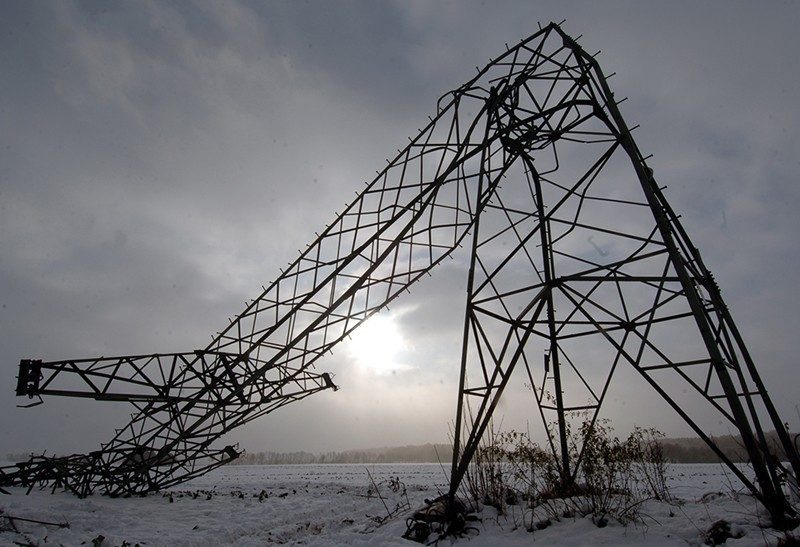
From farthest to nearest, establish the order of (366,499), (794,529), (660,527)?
(366,499)
(660,527)
(794,529)

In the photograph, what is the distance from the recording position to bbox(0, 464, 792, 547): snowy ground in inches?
217

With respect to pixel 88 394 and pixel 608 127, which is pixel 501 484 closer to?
pixel 608 127

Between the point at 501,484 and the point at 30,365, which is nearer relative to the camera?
the point at 501,484

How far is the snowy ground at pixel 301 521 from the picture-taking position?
551 centimetres

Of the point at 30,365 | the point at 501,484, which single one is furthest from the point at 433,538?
the point at 30,365

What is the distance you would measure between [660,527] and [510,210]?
20.3ft

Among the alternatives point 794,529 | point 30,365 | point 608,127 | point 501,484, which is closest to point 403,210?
point 608,127

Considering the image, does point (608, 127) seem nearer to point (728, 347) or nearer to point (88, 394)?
point (728, 347)

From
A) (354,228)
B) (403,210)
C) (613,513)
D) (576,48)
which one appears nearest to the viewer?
(613,513)

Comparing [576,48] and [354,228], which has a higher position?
[576,48]

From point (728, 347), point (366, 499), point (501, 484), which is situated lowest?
point (366, 499)

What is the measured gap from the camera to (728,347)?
6137mm

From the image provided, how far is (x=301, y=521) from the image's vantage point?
10109 millimetres

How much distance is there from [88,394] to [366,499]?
26.6ft
